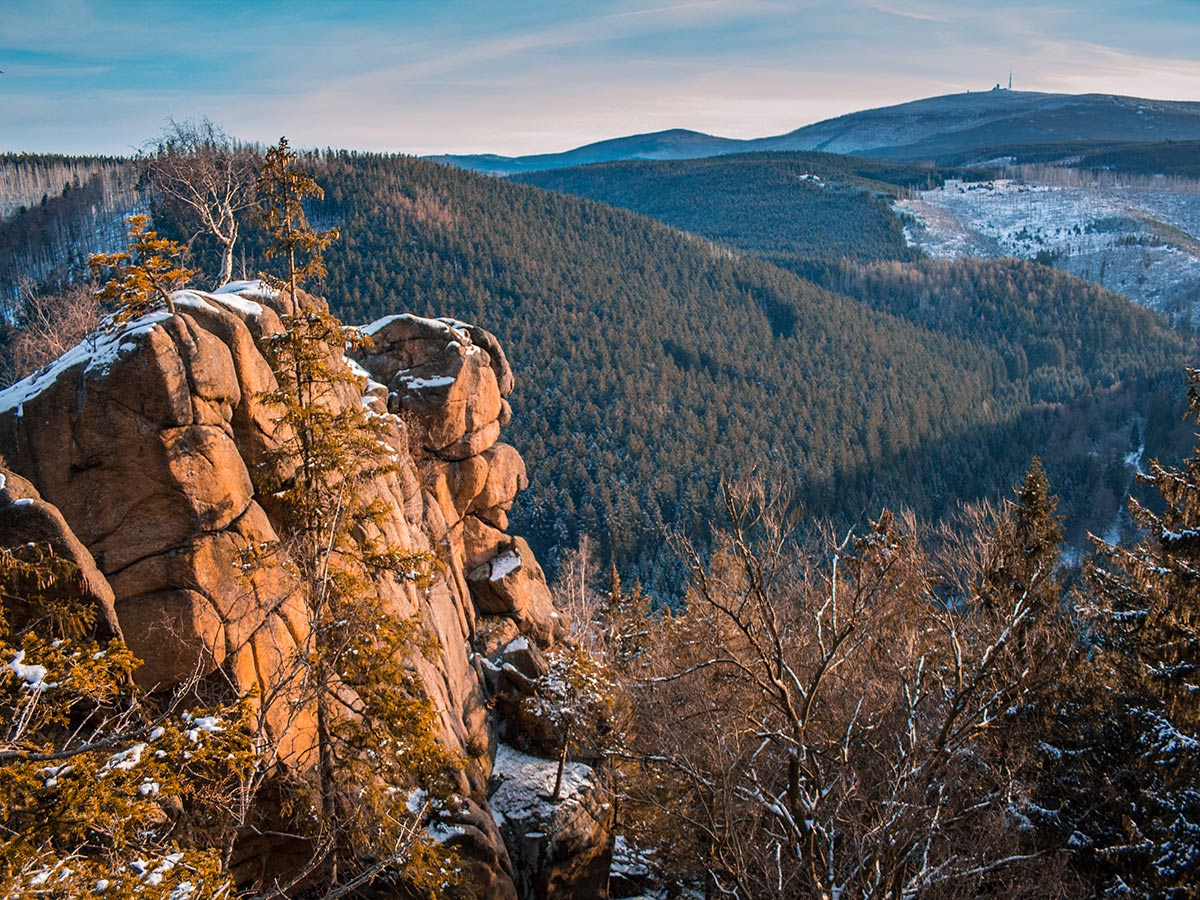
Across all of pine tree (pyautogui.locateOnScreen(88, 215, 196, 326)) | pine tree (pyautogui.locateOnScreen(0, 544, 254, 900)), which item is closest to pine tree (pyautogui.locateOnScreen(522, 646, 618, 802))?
pine tree (pyautogui.locateOnScreen(0, 544, 254, 900))

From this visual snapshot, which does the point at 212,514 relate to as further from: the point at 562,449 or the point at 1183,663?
the point at 562,449

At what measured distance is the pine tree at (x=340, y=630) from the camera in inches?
457

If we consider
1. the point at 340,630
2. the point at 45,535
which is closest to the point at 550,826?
the point at 340,630

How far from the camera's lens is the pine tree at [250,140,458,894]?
11.6 m

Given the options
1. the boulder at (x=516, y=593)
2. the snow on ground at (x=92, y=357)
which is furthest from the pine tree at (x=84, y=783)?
the boulder at (x=516, y=593)

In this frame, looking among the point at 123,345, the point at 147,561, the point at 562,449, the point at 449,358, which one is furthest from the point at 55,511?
the point at 562,449

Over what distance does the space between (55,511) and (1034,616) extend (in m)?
17.3

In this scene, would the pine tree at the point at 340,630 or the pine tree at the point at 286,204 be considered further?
the pine tree at the point at 286,204

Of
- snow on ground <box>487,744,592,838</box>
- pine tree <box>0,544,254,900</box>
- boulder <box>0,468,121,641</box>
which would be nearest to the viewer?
pine tree <box>0,544,254,900</box>

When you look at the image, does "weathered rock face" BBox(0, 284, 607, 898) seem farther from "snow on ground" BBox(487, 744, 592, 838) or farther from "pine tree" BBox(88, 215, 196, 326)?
"snow on ground" BBox(487, 744, 592, 838)

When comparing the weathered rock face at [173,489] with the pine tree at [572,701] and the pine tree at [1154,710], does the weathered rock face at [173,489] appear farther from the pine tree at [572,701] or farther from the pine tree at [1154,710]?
the pine tree at [1154,710]

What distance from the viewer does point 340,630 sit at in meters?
11.9

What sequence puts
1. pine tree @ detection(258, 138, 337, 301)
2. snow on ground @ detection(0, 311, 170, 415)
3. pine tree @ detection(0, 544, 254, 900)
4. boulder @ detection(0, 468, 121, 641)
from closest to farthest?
pine tree @ detection(0, 544, 254, 900)
boulder @ detection(0, 468, 121, 641)
snow on ground @ detection(0, 311, 170, 415)
pine tree @ detection(258, 138, 337, 301)

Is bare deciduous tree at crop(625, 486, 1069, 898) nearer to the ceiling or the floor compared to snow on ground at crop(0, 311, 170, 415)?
nearer to the floor
